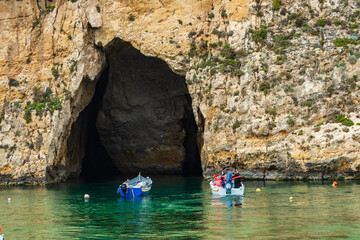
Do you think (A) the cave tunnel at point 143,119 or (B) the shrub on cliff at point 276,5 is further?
(A) the cave tunnel at point 143,119

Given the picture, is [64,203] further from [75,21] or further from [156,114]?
[156,114]

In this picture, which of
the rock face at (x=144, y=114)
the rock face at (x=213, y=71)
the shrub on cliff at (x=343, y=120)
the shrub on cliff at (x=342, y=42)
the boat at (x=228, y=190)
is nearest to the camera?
the boat at (x=228, y=190)

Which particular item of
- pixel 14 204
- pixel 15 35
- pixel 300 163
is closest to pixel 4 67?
pixel 15 35

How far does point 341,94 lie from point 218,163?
1280cm

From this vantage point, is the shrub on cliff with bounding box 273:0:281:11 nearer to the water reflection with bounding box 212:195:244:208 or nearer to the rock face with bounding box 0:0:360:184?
the rock face with bounding box 0:0:360:184

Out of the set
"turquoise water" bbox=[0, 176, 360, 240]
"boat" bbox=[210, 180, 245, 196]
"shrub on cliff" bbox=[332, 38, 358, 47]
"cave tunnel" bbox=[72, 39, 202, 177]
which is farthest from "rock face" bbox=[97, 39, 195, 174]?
"boat" bbox=[210, 180, 245, 196]

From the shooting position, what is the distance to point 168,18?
189ft

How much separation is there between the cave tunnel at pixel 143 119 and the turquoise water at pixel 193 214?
2386 centimetres

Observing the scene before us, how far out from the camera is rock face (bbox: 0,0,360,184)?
50094mm

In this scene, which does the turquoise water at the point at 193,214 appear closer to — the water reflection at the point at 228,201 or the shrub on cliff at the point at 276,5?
the water reflection at the point at 228,201

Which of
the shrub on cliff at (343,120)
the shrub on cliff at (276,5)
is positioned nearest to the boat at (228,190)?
Answer: the shrub on cliff at (343,120)

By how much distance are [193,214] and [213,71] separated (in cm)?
2696

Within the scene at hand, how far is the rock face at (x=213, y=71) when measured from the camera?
50094mm

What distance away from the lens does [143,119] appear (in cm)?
6881
